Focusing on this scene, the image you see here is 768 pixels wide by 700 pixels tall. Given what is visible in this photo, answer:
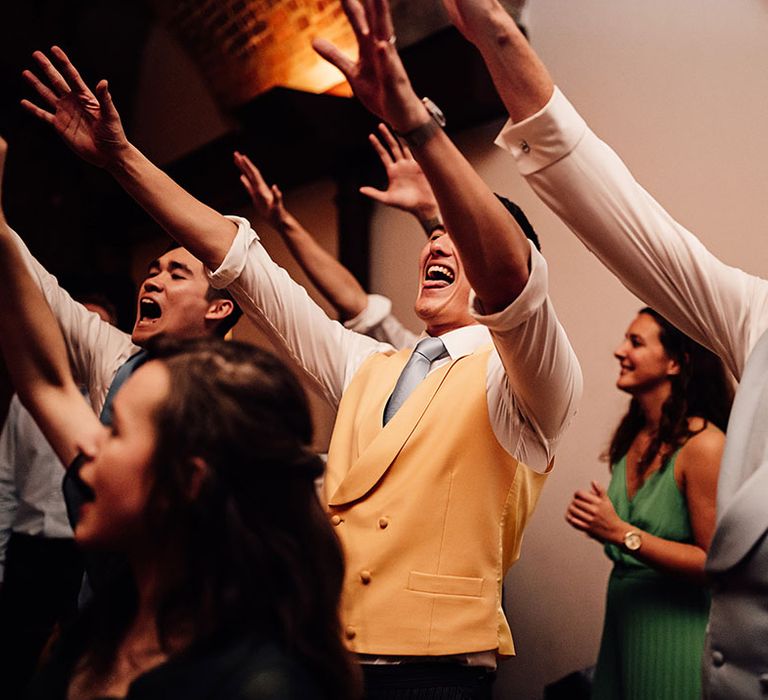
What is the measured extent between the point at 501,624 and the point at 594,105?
75.8 inches

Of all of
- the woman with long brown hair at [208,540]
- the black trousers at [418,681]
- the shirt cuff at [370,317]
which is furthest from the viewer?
the shirt cuff at [370,317]

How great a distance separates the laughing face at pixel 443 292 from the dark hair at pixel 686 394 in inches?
31.1

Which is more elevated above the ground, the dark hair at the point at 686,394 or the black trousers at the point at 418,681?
the dark hair at the point at 686,394

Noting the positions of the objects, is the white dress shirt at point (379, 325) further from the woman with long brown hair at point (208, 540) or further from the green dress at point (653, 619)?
the woman with long brown hair at point (208, 540)

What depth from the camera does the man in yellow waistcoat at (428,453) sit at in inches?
65.6

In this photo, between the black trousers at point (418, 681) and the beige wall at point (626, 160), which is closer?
the black trousers at point (418, 681)

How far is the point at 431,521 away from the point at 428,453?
136 millimetres

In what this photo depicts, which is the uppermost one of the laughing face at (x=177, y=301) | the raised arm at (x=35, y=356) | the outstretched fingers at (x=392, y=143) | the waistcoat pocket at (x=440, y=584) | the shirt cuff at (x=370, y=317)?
the outstretched fingers at (x=392, y=143)

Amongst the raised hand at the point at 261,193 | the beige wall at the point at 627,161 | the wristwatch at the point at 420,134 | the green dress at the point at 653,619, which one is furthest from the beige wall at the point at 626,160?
the wristwatch at the point at 420,134

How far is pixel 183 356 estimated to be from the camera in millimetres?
1132

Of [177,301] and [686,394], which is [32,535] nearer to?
[177,301]

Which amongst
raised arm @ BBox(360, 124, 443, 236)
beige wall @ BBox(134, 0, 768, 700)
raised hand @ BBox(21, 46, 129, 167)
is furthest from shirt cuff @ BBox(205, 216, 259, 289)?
beige wall @ BBox(134, 0, 768, 700)

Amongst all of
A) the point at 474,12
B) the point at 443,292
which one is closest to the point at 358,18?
the point at 474,12

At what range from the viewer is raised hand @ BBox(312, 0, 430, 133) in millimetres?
1218
